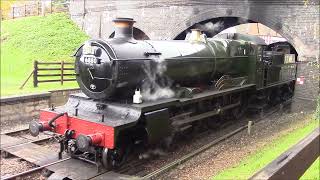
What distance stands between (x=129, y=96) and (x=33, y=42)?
19.3 m

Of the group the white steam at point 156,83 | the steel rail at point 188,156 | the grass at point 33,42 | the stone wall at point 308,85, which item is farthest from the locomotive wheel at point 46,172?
the stone wall at point 308,85

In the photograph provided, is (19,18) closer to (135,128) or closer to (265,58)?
(265,58)

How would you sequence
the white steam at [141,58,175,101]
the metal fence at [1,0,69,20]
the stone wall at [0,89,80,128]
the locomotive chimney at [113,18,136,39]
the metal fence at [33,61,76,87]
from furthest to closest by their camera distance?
the metal fence at [1,0,69,20] → the metal fence at [33,61,76,87] → the stone wall at [0,89,80,128] → the white steam at [141,58,175,101] → the locomotive chimney at [113,18,136,39]

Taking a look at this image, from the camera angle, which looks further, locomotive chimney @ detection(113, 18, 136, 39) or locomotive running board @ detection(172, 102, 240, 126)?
locomotive running board @ detection(172, 102, 240, 126)

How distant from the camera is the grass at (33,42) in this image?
2147cm

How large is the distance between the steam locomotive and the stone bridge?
225 inches

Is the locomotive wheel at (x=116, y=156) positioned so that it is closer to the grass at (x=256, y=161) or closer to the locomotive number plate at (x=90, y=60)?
the locomotive number plate at (x=90, y=60)

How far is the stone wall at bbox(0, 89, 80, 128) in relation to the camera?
38.5ft

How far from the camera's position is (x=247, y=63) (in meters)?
12.1

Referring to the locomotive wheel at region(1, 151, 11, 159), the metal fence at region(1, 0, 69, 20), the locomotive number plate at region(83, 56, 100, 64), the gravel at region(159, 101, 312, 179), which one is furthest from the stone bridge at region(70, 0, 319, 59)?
the locomotive wheel at region(1, 151, 11, 159)

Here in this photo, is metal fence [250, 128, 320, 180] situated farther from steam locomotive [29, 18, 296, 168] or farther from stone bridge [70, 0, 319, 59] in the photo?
stone bridge [70, 0, 319, 59]

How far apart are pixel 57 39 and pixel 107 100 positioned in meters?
19.3

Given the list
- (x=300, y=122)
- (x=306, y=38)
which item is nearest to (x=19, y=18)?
(x=306, y=38)

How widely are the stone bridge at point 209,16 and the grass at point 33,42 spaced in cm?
208
